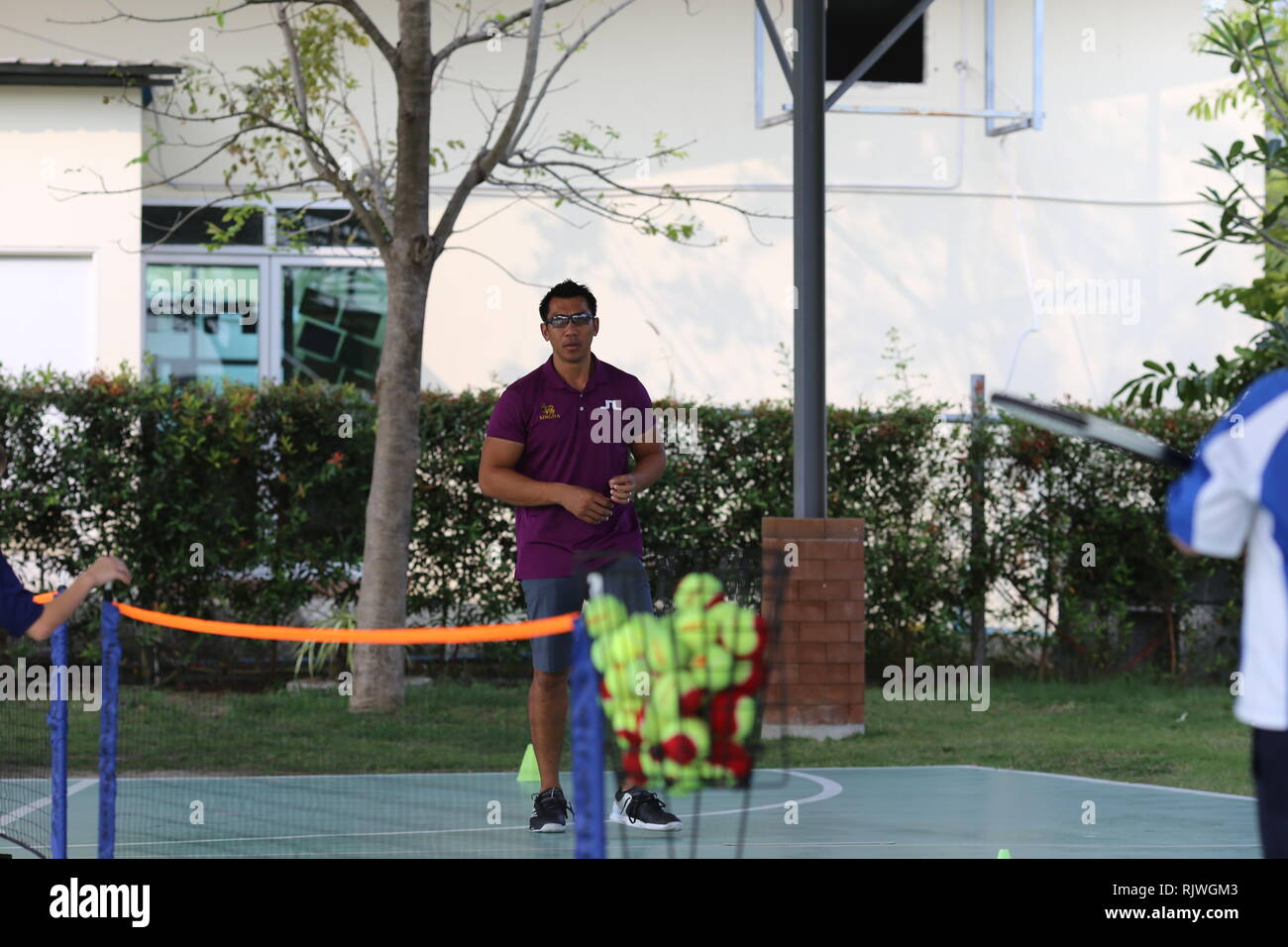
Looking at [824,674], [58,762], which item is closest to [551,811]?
[58,762]

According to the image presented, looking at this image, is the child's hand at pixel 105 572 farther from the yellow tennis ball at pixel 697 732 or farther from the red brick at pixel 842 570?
the red brick at pixel 842 570

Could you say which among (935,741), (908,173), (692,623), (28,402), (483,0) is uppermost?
(483,0)

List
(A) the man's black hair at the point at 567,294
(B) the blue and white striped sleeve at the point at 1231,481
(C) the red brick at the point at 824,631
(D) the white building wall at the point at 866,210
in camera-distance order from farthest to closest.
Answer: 1. (D) the white building wall at the point at 866,210
2. (C) the red brick at the point at 824,631
3. (A) the man's black hair at the point at 567,294
4. (B) the blue and white striped sleeve at the point at 1231,481

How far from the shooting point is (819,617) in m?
11.4

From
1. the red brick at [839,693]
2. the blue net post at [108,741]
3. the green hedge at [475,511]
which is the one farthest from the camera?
the green hedge at [475,511]

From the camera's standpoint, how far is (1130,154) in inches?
784

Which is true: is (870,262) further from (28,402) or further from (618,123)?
(28,402)

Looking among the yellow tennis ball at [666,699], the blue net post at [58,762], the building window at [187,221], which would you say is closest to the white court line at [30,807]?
the blue net post at [58,762]

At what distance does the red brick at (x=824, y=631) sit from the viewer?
11344 millimetres

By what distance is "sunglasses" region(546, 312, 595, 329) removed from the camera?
7.45 metres

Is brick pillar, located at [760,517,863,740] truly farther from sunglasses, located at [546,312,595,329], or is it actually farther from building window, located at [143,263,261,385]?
building window, located at [143,263,261,385]

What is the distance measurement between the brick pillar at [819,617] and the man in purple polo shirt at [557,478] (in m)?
3.89

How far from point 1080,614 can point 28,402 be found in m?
9.10
